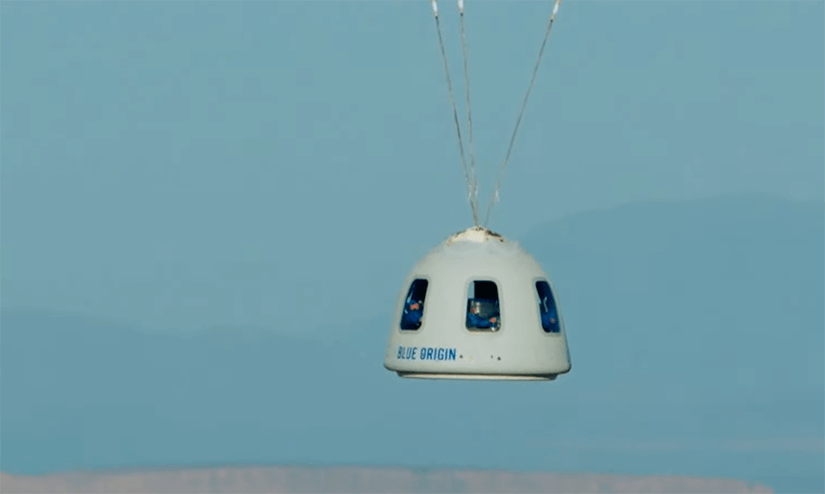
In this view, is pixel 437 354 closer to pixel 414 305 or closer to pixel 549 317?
pixel 414 305

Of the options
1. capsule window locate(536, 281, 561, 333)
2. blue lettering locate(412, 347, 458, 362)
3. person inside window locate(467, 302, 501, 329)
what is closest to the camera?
blue lettering locate(412, 347, 458, 362)

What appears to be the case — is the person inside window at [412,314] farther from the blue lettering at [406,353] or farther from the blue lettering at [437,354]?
the blue lettering at [437,354]

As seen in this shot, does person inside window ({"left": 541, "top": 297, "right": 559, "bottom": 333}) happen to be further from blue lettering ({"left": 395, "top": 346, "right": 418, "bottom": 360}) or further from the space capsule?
blue lettering ({"left": 395, "top": 346, "right": 418, "bottom": 360})

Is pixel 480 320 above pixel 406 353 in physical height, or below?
above

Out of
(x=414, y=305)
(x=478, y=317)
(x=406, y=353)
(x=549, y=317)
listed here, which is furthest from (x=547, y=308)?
(x=406, y=353)

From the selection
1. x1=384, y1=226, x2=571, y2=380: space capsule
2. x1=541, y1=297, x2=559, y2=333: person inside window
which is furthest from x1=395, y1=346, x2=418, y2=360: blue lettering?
x1=541, y1=297, x2=559, y2=333: person inside window

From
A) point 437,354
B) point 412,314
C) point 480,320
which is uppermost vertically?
point 412,314

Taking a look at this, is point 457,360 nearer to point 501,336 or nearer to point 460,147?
point 501,336

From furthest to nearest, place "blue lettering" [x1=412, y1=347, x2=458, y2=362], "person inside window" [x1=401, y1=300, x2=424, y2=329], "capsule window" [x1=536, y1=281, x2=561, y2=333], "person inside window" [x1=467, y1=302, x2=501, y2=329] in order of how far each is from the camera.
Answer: "capsule window" [x1=536, y1=281, x2=561, y2=333], "person inside window" [x1=401, y1=300, x2=424, y2=329], "person inside window" [x1=467, y1=302, x2=501, y2=329], "blue lettering" [x1=412, y1=347, x2=458, y2=362]
